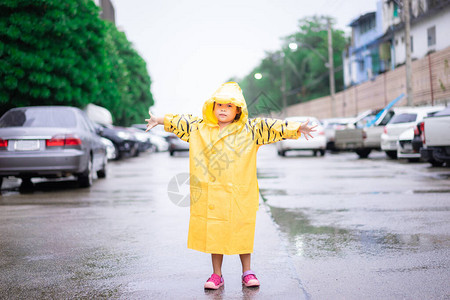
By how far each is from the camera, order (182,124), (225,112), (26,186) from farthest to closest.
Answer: (26,186) < (182,124) < (225,112)

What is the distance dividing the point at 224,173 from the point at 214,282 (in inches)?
29.7

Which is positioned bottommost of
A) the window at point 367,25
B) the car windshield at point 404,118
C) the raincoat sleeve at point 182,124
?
the raincoat sleeve at point 182,124

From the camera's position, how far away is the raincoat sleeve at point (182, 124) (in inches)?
167

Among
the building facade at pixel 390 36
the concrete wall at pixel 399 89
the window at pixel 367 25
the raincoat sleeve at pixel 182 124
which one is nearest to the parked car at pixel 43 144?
the raincoat sleeve at pixel 182 124

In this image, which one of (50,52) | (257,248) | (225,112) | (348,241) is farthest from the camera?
(50,52)

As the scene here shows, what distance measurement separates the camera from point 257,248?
17.5 feet

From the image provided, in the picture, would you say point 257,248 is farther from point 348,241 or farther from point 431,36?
point 431,36

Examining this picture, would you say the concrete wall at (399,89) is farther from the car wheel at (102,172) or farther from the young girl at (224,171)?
the young girl at (224,171)

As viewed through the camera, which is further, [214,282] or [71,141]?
[71,141]

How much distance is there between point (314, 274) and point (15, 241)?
3.20m

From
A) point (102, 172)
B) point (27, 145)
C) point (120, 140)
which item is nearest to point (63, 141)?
point (27, 145)

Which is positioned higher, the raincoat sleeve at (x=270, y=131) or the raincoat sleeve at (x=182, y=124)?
the raincoat sleeve at (x=182, y=124)

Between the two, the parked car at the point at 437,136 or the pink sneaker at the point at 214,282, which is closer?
the pink sneaker at the point at 214,282

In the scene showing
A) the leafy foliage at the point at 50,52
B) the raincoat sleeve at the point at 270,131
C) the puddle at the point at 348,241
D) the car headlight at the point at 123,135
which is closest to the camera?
the raincoat sleeve at the point at 270,131
